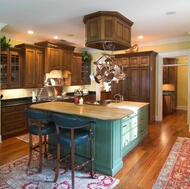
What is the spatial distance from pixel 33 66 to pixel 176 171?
4.46 metres

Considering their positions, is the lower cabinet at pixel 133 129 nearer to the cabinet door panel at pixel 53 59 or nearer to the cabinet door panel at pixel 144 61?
the cabinet door panel at pixel 144 61

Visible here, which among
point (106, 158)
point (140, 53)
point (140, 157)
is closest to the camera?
point (106, 158)

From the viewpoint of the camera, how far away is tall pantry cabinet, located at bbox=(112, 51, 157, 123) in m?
5.76

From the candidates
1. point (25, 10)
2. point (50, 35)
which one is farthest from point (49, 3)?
point (50, 35)

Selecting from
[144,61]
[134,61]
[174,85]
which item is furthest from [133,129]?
[174,85]

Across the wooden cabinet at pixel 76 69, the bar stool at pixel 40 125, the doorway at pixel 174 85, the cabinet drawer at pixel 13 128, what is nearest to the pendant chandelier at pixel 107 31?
the bar stool at pixel 40 125

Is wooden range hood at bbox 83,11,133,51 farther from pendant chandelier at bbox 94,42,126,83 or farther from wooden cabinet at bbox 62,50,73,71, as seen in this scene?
wooden cabinet at bbox 62,50,73,71

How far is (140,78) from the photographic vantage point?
5.93 metres

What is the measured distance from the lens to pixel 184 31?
4.81m

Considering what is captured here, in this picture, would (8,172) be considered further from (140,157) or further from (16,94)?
(16,94)

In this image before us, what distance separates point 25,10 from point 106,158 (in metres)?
3.12

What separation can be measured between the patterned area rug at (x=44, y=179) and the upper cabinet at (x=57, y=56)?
334 centimetres

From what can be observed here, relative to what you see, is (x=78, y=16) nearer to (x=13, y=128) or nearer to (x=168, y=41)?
(x=13, y=128)

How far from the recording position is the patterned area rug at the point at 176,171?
7.95ft
